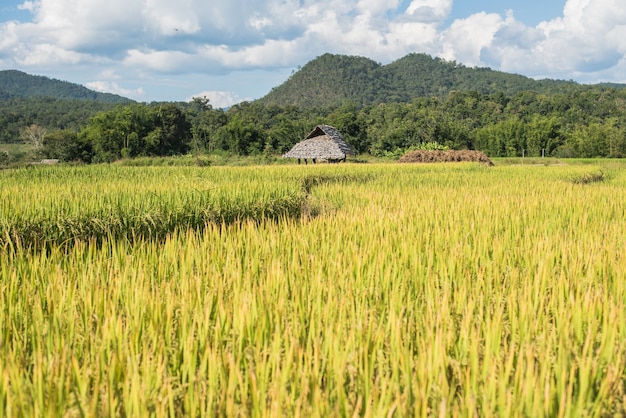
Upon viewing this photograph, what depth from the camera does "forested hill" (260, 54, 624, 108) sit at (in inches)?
5315

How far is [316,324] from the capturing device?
1.89 meters

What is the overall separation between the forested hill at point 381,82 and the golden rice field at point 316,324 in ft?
416

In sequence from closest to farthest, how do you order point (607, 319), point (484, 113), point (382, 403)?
1. point (382, 403)
2. point (607, 319)
3. point (484, 113)

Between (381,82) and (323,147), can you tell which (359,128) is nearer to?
(323,147)

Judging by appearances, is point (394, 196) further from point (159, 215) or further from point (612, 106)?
point (612, 106)

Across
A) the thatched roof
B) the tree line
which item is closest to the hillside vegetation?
the tree line

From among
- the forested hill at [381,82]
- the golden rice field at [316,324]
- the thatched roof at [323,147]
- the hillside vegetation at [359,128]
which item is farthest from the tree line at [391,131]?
the forested hill at [381,82]

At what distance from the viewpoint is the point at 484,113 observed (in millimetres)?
70750

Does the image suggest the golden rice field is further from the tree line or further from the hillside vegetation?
the tree line

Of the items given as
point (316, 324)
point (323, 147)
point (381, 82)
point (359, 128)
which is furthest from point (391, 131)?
point (381, 82)

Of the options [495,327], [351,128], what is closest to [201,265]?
[495,327]

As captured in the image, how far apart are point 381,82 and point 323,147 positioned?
127m

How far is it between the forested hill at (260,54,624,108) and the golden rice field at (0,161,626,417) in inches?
4990

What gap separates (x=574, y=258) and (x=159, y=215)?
12.4 feet
